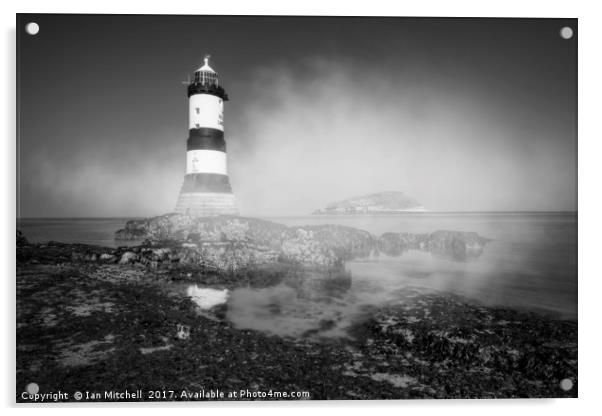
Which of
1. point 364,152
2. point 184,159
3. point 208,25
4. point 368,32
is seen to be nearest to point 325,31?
point 368,32

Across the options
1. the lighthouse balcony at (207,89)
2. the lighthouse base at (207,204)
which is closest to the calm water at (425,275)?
the lighthouse base at (207,204)

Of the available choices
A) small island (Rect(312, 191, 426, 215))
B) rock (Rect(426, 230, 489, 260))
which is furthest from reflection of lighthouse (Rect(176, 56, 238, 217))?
rock (Rect(426, 230, 489, 260))

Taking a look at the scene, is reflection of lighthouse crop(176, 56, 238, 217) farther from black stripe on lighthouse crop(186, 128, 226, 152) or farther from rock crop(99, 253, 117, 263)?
rock crop(99, 253, 117, 263)

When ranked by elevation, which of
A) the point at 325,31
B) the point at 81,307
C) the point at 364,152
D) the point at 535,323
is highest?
the point at 325,31

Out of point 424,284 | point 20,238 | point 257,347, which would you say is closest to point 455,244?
point 424,284

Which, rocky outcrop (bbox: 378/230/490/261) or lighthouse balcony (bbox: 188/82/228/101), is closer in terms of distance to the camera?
lighthouse balcony (bbox: 188/82/228/101)

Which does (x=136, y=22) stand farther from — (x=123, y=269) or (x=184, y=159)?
(x=123, y=269)

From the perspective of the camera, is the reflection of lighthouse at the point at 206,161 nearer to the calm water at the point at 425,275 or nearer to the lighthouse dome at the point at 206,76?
the lighthouse dome at the point at 206,76
